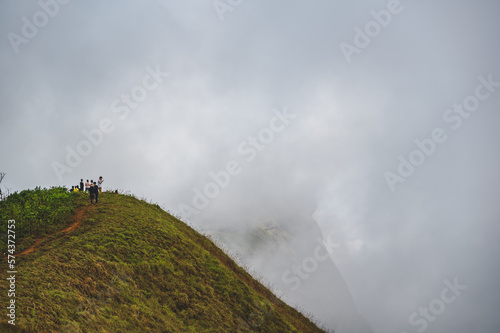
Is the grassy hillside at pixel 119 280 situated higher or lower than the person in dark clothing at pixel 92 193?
lower

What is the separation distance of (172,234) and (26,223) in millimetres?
9784

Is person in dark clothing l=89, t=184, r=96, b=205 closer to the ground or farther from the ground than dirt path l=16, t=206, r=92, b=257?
farther from the ground

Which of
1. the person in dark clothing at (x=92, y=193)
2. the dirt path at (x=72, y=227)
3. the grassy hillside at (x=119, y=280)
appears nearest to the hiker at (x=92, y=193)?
the person in dark clothing at (x=92, y=193)

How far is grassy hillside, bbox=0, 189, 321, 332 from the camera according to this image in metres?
13.1

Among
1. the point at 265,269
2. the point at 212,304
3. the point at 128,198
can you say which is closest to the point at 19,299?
the point at 212,304

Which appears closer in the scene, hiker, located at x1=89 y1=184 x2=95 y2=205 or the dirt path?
the dirt path

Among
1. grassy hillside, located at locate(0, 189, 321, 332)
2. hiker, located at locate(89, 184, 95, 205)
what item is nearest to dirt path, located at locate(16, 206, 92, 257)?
grassy hillside, located at locate(0, 189, 321, 332)

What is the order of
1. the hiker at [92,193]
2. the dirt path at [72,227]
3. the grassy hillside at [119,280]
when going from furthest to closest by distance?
1. the hiker at [92,193]
2. the dirt path at [72,227]
3. the grassy hillside at [119,280]

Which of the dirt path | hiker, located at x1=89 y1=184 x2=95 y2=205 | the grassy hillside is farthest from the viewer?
Result: hiker, located at x1=89 y1=184 x2=95 y2=205

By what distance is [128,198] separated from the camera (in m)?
31.6

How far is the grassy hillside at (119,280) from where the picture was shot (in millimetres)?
13070

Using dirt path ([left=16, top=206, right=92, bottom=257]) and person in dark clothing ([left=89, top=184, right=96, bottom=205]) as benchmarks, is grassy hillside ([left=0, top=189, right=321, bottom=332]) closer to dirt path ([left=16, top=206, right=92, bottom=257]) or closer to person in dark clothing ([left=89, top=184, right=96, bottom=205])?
dirt path ([left=16, top=206, right=92, bottom=257])

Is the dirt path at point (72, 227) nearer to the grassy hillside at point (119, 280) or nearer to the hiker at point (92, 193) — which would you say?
the grassy hillside at point (119, 280)

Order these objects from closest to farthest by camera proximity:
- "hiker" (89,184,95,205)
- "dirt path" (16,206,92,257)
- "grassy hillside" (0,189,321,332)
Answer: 1. "grassy hillside" (0,189,321,332)
2. "dirt path" (16,206,92,257)
3. "hiker" (89,184,95,205)
